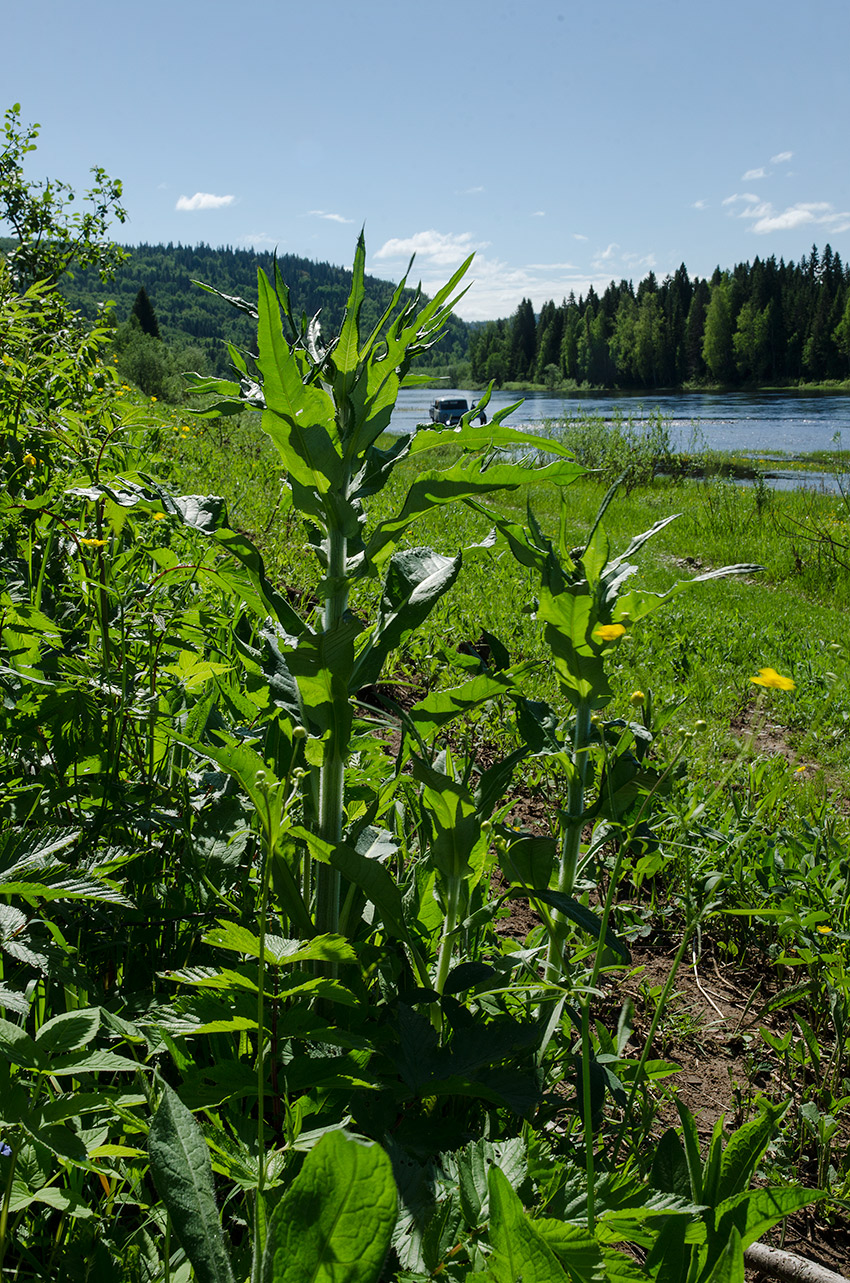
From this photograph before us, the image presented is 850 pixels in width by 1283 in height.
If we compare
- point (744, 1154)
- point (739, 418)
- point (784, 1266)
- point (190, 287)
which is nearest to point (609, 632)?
point (744, 1154)

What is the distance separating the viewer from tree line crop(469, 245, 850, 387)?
7338 centimetres

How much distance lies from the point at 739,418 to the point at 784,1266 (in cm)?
5402

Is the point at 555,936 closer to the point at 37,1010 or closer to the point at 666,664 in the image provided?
the point at 37,1010

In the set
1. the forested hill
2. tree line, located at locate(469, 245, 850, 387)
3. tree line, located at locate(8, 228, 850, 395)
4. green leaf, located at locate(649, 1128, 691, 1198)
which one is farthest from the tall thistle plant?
the forested hill

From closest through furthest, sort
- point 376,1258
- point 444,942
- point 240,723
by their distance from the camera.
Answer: point 376,1258 → point 444,942 → point 240,723

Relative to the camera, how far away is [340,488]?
101cm

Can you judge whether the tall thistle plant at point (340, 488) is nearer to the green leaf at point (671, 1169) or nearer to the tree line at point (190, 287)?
the green leaf at point (671, 1169)

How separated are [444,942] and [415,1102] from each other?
0.23 m

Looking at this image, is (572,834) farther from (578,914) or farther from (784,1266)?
(784,1266)

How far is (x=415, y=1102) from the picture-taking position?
110 cm

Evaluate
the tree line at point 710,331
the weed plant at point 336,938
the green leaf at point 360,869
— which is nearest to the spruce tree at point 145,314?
the tree line at point 710,331

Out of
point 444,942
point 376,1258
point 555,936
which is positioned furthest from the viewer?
point 555,936

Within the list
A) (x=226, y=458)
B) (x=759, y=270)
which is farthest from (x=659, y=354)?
(x=226, y=458)

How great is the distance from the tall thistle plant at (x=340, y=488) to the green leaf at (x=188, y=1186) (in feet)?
0.96
